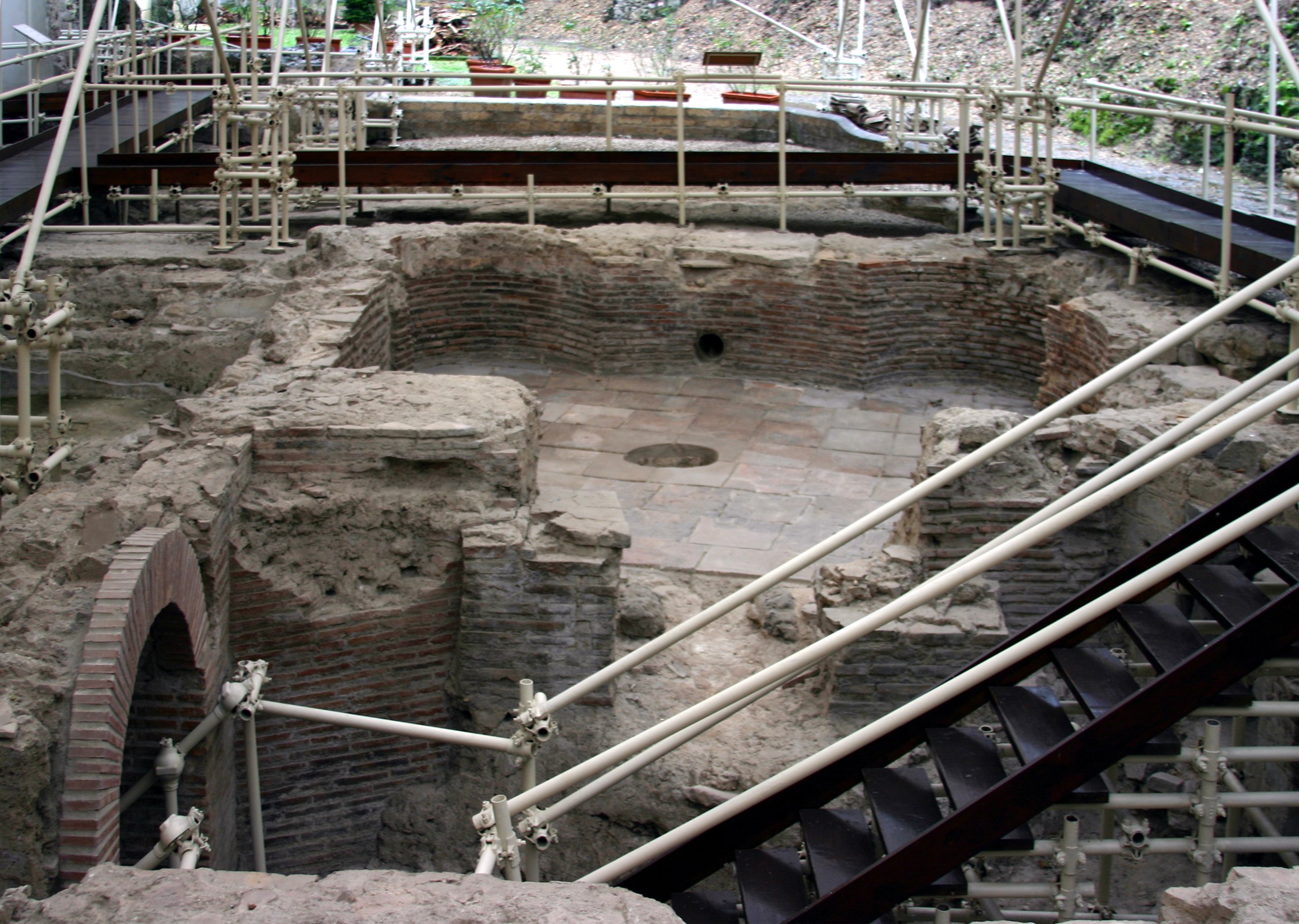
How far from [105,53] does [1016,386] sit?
1233 centimetres

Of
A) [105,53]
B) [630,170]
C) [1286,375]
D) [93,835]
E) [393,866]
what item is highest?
[105,53]

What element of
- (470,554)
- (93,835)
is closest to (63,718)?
(93,835)

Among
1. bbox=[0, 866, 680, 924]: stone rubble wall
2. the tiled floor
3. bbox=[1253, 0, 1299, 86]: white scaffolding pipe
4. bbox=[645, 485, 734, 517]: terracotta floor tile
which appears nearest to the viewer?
bbox=[0, 866, 680, 924]: stone rubble wall

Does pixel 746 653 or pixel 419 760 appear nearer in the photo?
pixel 419 760

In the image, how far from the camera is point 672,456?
28.4ft

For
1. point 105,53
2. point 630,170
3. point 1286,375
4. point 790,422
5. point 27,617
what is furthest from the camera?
point 105,53

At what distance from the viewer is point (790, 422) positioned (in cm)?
937

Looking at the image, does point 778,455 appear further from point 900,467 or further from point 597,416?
point 597,416

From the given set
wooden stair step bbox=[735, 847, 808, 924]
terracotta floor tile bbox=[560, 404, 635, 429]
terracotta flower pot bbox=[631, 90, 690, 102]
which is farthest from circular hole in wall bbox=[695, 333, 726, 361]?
terracotta flower pot bbox=[631, 90, 690, 102]

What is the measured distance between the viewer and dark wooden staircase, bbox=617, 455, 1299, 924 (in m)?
3.77

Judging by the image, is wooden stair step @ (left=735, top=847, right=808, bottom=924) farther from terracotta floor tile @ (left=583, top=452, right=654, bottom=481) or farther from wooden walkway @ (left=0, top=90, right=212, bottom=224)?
wooden walkway @ (left=0, top=90, right=212, bottom=224)

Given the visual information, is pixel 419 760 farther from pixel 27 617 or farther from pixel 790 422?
pixel 790 422

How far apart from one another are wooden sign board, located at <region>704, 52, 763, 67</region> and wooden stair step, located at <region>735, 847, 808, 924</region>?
49.1 ft

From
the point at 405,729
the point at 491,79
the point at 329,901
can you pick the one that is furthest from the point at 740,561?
the point at 491,79
